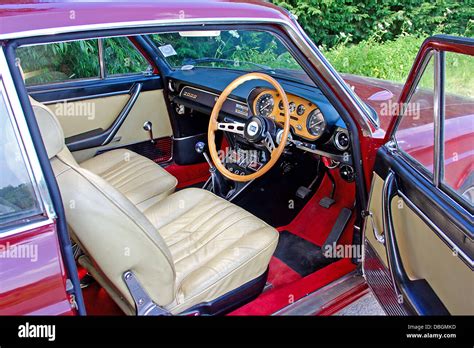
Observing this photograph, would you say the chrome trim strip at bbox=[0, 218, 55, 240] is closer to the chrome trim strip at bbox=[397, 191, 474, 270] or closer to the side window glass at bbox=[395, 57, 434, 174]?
the chrome trim strip at bbox=[397, 191, 474, 270]

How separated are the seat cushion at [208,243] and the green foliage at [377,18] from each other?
6.36 meters

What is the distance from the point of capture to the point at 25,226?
4.19 feet

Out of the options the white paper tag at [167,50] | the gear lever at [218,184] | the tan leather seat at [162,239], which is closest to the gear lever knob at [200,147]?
the gear lever at [218,184]

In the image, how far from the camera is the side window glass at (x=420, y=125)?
1.72 m

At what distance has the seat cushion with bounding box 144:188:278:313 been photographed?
192 centimetres

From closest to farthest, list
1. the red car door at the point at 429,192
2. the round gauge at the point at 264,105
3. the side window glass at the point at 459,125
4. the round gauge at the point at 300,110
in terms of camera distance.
Answer: the red car door at the point at 429,192
the side window glass at the point at 459,125
the round gauge at the point at 300,110
the round gauge at the point at 264,105

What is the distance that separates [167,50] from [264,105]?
1.20 metres

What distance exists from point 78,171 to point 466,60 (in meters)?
1.33

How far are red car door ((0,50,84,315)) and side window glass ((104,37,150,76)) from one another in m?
2.25

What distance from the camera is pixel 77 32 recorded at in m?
1.36

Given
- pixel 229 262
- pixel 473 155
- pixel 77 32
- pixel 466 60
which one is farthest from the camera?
pixel 229 262

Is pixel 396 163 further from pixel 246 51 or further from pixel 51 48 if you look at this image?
pixel 51 48

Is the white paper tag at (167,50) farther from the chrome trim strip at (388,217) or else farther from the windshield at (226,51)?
the chrome trim strip at (388,217)

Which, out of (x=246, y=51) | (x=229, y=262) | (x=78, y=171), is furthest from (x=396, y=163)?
(x=246, y=51)
